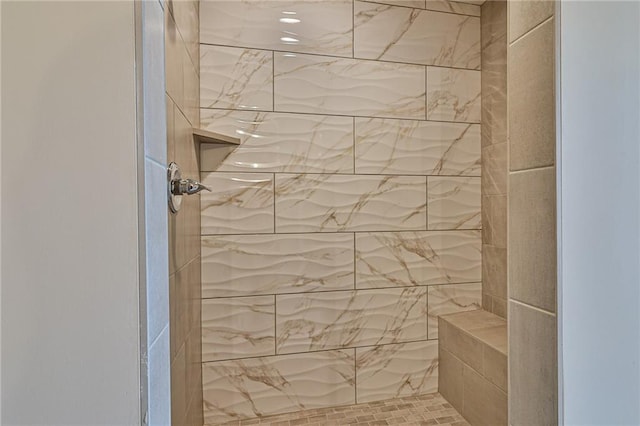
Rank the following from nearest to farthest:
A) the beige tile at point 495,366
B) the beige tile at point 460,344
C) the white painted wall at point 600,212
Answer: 1. the white painted wall at point 600,212
2. the beige tile at point 495,366
3. the beige tile at point 460,344

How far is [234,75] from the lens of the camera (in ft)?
5.61

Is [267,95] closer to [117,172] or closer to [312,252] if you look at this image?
[312,252]

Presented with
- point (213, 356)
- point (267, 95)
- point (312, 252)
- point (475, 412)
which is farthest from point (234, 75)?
point (475, 412)

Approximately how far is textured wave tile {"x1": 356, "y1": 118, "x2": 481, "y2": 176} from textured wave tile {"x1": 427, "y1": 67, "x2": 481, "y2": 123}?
0.05 metres

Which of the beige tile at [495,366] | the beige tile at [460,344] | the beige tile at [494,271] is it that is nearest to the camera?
the beige tile at [495,366]

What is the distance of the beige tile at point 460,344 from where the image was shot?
5.52 feet

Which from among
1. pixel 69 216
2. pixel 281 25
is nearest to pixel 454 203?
pixel 281 25

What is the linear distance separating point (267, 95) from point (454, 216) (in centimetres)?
126

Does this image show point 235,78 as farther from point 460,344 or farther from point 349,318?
point 460,344

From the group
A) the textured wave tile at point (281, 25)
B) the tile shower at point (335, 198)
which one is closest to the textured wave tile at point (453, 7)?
the tile shower at point (335, 198)

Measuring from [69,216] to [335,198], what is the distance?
1.49 metres

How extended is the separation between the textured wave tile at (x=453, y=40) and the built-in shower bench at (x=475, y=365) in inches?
58.0

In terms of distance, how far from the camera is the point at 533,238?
2.24 ft

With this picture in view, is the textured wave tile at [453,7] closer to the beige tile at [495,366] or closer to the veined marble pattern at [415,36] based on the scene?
the veined marble pattern at [415,36]
